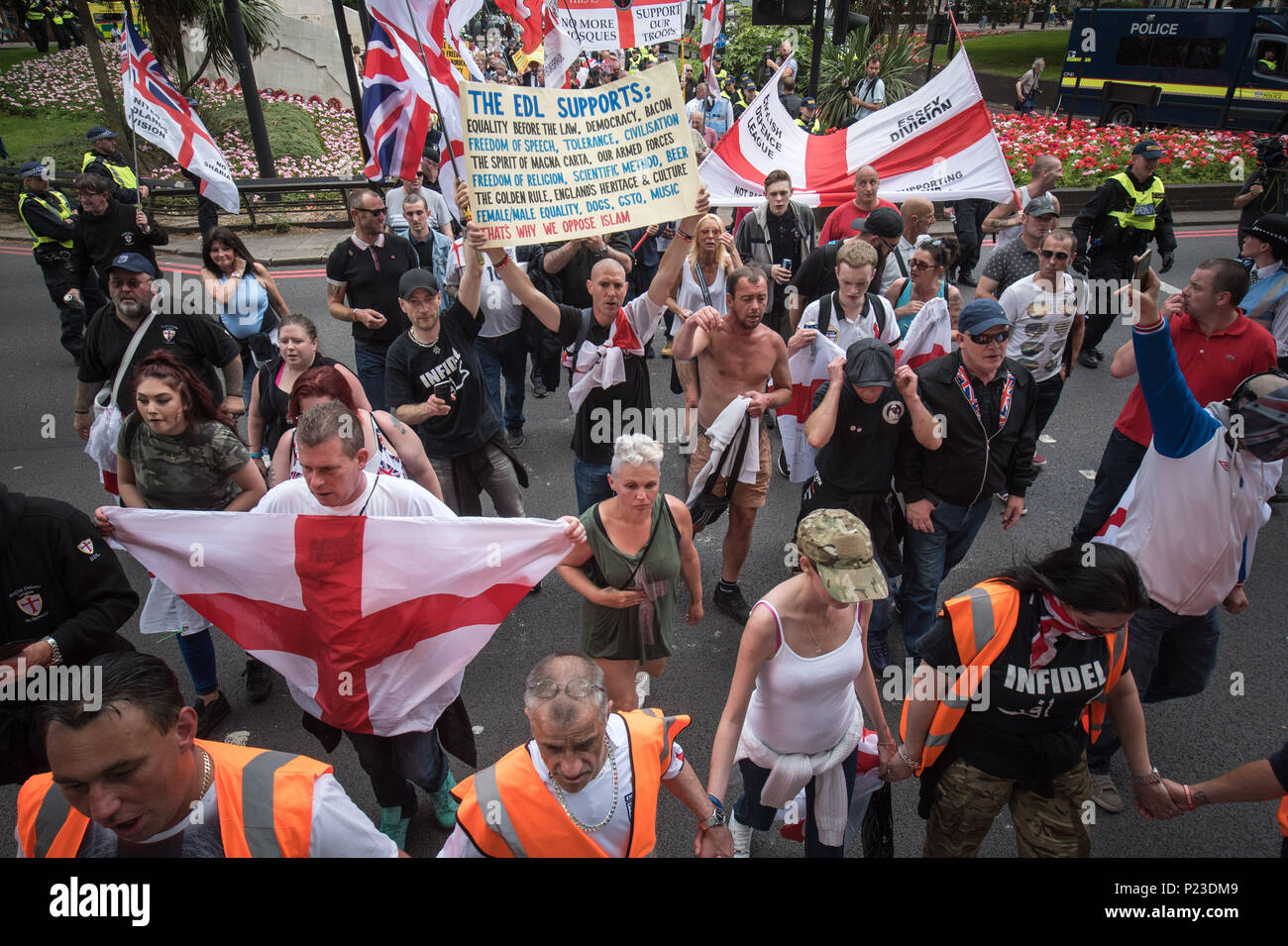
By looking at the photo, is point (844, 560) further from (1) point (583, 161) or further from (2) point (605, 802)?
(1) point (583, 161)

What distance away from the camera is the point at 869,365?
392 centimetres

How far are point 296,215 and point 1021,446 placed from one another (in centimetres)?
1328

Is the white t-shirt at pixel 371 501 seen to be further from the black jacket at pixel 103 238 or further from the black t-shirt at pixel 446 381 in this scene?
the black jacket at pixel 103 238

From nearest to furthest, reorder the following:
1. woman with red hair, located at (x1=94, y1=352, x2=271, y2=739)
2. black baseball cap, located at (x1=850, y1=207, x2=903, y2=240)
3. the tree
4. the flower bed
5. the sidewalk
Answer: woman with red hair, located at (x1=94, y1=352, x2=271, y2=739)
black baseball cap, located at (x1=850, y1=207, x2=903, y2=240)
the sidewalk
the flower bed
the tree

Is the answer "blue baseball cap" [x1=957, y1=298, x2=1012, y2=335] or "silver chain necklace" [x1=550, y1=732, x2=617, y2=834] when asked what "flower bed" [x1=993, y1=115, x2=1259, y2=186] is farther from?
"silver chain necklace" [x1=550, y1=732, x2=617, y2=834]

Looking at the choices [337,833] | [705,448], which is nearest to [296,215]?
[705,448]

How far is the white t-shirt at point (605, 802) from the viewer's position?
2.17 meters

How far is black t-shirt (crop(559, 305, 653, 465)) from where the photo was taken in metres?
4.58

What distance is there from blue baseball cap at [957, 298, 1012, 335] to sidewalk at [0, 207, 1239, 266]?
10.2 m

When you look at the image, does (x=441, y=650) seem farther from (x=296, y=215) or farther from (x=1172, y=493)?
(x=296, y=215)

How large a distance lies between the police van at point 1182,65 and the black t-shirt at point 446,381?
60.5 ft

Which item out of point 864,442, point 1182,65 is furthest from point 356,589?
point 1182,65

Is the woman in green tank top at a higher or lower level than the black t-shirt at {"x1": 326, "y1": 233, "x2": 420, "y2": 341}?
lower

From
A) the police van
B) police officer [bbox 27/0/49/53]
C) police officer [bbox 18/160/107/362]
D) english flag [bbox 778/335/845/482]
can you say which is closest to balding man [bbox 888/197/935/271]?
english flag [bbox 778/335/845/482]
